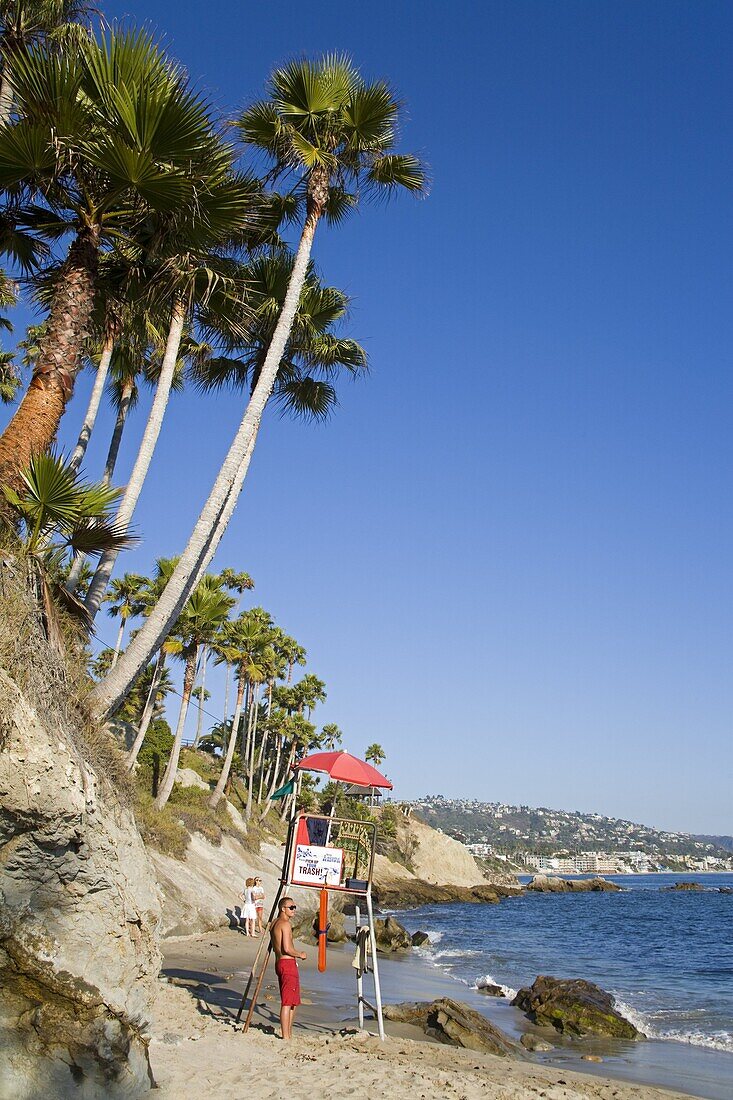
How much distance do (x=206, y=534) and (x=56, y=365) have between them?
117 inches

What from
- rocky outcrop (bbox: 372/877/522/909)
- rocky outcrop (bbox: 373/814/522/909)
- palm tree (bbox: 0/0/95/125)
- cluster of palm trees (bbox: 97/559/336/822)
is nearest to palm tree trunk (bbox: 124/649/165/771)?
cluster of palm trees (bbox: 97/559/336/822)

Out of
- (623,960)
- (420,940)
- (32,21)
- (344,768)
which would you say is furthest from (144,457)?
(623,960)

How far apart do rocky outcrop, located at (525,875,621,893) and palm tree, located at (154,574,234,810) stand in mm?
104127

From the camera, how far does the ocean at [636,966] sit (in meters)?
13.7

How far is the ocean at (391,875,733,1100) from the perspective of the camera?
538 inches

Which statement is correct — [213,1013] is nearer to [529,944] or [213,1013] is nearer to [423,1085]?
[423,1085]

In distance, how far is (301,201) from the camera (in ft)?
46.8

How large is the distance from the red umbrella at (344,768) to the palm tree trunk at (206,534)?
2701mm

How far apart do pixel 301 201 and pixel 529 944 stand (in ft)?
109

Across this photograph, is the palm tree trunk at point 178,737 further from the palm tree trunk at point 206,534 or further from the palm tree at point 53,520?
the palm tree at point 53,520

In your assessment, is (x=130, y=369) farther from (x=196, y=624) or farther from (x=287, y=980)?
(x=196, y=624)

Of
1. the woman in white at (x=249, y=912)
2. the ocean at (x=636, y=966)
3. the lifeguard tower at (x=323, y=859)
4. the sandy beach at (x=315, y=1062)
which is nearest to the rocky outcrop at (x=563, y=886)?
the ocean at (x=636, y=966)

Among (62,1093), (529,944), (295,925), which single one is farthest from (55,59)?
(529,944)

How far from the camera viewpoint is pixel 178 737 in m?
28.6
